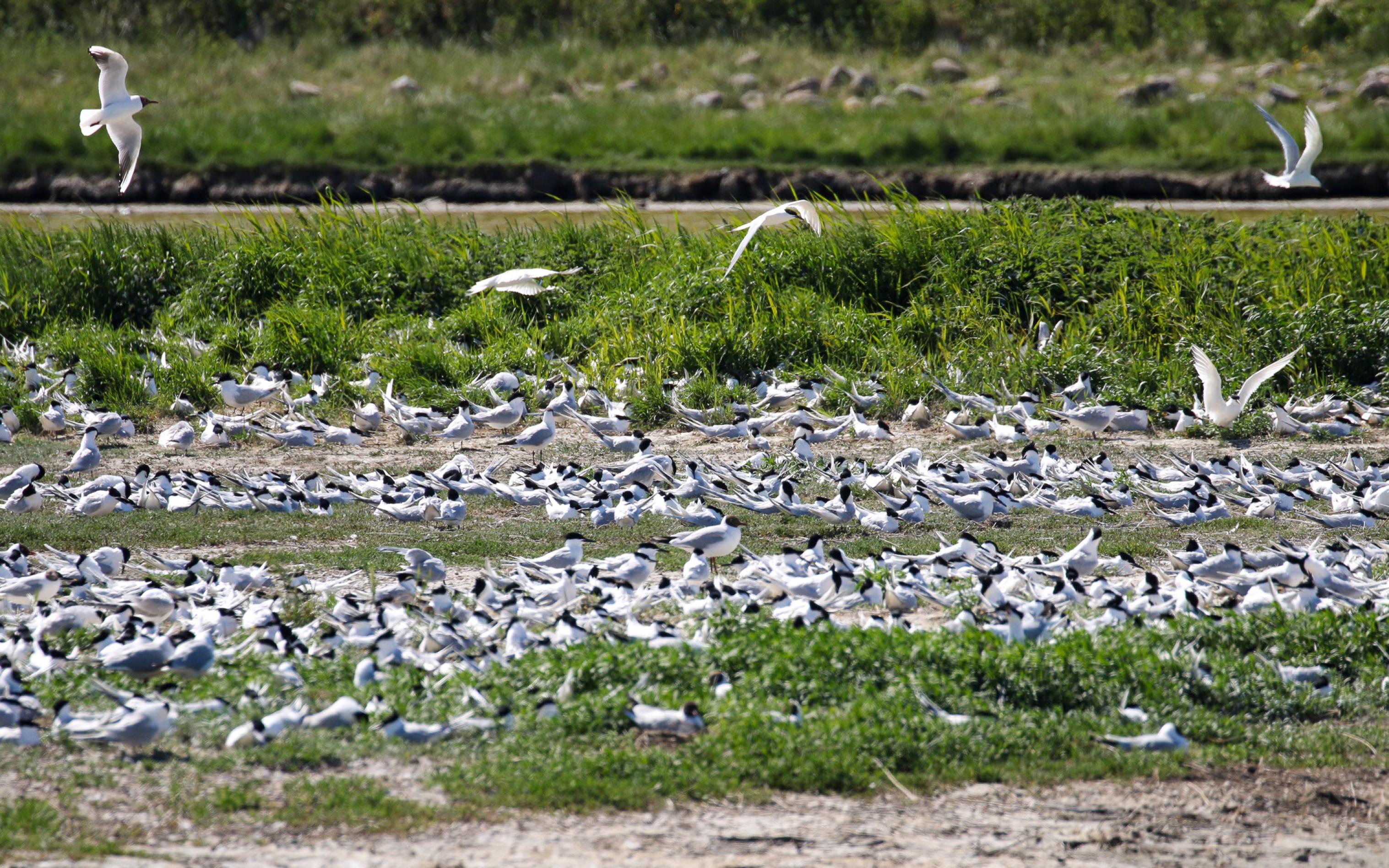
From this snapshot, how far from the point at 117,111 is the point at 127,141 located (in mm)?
427

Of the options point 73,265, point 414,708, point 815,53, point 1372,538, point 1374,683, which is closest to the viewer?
point 414,708

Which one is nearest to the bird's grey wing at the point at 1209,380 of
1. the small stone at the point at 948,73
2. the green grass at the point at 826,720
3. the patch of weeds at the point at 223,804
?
the green grass at the point at 826,720

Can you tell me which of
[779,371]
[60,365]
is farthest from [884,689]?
[60,365]

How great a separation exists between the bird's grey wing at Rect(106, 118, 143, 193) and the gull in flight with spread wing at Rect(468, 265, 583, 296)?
2.67 m

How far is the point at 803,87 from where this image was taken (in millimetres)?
24766

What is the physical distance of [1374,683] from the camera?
15.9ft

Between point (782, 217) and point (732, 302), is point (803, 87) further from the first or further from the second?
point (782, 217)

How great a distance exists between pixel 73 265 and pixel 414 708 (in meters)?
9.33

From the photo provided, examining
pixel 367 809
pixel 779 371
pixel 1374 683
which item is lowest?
pixel 779 371

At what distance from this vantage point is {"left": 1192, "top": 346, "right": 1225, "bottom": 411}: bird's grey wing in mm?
8781

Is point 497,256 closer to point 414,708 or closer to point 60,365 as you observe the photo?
point 60,365

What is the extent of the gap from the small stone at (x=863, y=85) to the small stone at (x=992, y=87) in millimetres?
1876

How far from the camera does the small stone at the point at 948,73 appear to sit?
25.2 meters

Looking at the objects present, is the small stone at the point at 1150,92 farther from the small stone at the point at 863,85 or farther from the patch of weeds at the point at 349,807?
the patch of weeds at the point at 349,807
